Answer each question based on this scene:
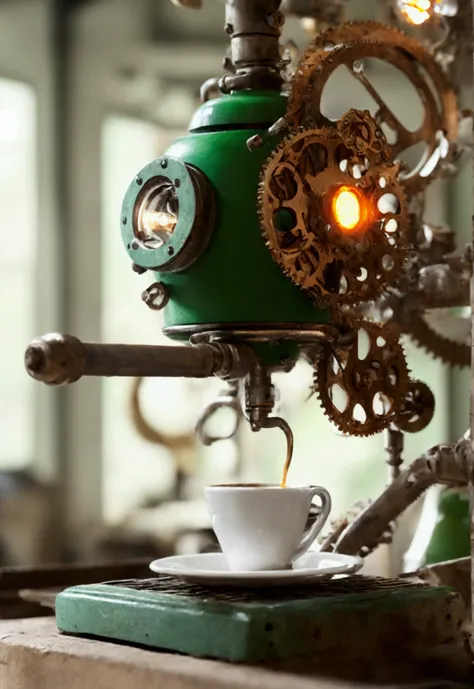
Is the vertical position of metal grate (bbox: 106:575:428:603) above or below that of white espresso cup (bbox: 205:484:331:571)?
below

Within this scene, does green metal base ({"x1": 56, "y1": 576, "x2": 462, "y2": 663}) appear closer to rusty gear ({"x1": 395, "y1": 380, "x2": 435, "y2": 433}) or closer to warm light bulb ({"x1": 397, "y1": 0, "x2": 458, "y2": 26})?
rusty gear ({"x1": 395, "y1": 380, "x2": 435, "y2": 433})

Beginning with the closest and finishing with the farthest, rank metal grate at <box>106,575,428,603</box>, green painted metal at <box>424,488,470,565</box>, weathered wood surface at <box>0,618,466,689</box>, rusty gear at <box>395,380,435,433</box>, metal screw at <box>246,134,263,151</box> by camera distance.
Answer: weathered wood surface at <box>0,618,466,689</box>, metal grate at <box>106,575,428,603</box>, metal screw at <box>246,134,263,151</box>, rusty gear at <box>395,380,435,433</box>, green painted metal at <box>424,488,470,565</box>

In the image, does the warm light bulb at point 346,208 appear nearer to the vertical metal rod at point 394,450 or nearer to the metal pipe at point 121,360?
the metal pipe at point 121,360

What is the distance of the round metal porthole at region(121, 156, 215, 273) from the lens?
1.15m

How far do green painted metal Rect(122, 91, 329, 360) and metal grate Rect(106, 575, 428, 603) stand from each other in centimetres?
20

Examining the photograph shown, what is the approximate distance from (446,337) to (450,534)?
0.23 meters

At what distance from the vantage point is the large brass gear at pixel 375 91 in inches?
48.3

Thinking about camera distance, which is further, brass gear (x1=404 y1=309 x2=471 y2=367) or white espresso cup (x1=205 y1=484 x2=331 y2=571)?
brass gear (x1=404 y1=309 x2=471 y2=367)

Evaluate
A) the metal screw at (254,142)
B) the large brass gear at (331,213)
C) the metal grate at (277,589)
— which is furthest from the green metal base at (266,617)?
the metal screw at (254,142)

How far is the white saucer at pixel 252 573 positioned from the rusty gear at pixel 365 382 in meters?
0.11

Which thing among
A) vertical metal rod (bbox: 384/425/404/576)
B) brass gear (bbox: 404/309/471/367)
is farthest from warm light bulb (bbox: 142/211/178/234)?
brass gear (bbox: 404/309/471/367)

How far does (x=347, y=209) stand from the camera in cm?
119

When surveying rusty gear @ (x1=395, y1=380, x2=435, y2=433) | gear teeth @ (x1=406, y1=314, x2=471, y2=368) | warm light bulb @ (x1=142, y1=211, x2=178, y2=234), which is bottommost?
rusty gear @ (x1=395, y1=380, x2=435, y2=433)

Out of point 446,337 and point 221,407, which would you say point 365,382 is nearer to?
point 221,407
